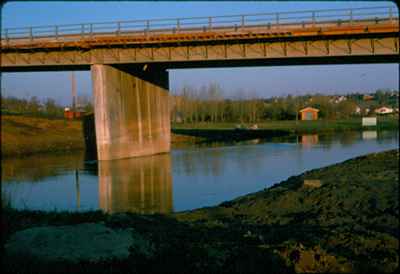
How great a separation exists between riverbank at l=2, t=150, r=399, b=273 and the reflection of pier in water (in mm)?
5445

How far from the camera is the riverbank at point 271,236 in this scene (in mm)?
7520

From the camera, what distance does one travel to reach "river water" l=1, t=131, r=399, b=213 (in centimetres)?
2112

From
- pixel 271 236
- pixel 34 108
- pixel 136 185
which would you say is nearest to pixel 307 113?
pixel 34 108

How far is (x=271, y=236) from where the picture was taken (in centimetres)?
973

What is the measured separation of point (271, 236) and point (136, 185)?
1893 centimetres

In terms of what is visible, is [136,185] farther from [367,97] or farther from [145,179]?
[367,97]

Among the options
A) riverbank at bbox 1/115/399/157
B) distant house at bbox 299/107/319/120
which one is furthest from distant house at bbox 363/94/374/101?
riverbank at bbox 1/115/399/157

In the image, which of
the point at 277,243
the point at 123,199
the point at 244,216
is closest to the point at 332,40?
the point at 123,199

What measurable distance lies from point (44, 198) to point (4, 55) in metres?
24.1

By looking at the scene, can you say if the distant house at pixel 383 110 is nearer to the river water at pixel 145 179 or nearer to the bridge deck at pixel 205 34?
the river water at pixel 145 179

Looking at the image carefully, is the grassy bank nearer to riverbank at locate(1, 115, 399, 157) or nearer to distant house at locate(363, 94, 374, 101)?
riverbank at locate(1, 115, 399, 157)

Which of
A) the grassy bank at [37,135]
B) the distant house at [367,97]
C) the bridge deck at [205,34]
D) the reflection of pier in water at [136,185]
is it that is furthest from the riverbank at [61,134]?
the distant house at [367,97]

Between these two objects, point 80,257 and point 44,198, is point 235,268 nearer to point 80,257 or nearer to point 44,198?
point 80,257

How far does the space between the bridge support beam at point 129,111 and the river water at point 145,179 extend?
1826mm
